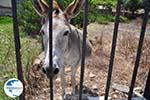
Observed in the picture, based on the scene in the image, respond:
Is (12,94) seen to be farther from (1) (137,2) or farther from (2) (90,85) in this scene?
(1) (137,2)

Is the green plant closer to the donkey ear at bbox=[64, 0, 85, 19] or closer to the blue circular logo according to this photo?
the donkey ear at bbox=[64, 0, 85, 19]

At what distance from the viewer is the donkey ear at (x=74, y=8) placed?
100 inches

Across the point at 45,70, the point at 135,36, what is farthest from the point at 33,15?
the point at 45,70

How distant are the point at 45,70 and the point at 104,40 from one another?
463 cm

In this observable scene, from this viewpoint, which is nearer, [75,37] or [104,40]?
[75,37]

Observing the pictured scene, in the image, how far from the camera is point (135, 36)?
23.4ft

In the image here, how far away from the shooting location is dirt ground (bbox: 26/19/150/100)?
4.16 meters

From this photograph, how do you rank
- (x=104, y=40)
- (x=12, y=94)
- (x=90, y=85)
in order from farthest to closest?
(x=104, y=40) < (x=90, y=85) < (x=12, y=94)

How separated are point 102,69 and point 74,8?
2695 mm

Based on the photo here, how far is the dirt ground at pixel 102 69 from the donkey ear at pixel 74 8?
4.25ft

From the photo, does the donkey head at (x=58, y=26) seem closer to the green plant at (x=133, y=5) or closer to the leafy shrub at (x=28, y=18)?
the leafy shrub at (x=28, y=18)

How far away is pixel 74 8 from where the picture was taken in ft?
8.98

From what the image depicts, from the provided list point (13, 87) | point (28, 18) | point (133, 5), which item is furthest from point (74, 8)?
point (133, 5)

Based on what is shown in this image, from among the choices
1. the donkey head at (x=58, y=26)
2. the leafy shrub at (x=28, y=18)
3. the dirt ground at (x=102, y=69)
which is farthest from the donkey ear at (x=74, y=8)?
the leafy shrub at (x=28, y=18)
